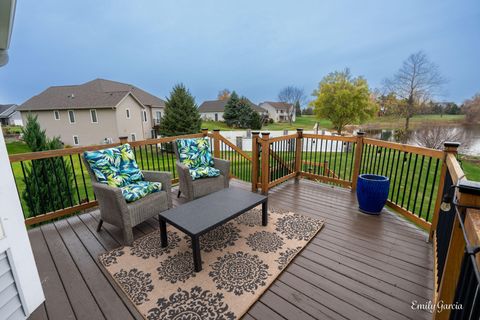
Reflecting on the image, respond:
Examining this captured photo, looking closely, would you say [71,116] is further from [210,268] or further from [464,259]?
[464,259]

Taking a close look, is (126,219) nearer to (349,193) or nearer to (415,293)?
(415,293)

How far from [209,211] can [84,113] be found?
1763cm

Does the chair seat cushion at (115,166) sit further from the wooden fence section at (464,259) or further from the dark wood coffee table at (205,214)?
the wooden fence section at (464,259)

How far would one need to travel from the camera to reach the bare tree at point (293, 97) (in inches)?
1517

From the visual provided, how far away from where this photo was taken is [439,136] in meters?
9.30

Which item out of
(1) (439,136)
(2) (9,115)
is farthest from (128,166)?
(2) (9,115)

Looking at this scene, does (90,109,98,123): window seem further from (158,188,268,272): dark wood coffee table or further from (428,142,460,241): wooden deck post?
(428,142,460,241): wooden deck post

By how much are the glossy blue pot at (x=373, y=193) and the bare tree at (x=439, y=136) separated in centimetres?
876

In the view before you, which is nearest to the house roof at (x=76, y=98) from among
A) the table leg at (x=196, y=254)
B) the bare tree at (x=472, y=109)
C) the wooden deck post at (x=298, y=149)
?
the wooden deck post at (x=298, y=149)

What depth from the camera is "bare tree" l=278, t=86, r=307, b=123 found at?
126 ft

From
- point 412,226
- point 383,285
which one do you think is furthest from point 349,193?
point 383,285

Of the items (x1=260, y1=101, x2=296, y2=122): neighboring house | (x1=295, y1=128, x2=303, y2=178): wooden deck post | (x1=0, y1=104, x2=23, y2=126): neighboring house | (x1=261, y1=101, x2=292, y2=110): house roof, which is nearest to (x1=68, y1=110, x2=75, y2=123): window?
(x1=295, y1=128, x2=303, y2=178): wooden deck post

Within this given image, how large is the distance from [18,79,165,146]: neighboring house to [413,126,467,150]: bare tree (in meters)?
17.7

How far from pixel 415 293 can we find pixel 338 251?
2.24 feet
